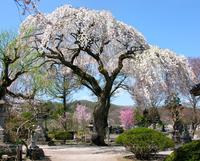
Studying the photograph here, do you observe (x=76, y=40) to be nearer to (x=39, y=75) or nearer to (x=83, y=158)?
(x=39, y=75)

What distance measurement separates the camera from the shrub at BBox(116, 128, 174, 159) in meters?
19.0

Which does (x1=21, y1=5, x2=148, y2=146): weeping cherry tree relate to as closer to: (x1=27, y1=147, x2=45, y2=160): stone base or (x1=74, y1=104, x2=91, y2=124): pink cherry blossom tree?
(x1=27, y1=147, x2=45, y2=160): stone base

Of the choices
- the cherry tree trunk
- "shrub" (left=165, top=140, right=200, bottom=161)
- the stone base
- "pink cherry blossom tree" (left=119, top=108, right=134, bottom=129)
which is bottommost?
the stone base

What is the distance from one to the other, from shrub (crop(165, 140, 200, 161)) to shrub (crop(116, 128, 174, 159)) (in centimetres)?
1058

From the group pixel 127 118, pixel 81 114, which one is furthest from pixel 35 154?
pixel 127 118

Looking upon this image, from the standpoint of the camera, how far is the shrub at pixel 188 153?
315 inches

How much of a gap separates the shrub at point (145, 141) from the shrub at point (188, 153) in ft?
34.7

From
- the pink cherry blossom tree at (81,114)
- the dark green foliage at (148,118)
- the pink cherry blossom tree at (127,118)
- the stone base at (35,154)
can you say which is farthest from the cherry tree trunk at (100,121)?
the pink cherry blossom tree at (127,118)

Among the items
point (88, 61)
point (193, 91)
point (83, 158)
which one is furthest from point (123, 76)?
point (193, 91)

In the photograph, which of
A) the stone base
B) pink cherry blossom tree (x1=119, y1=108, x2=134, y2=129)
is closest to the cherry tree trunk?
the stone base

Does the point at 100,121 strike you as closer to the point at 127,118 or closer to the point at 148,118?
the point at 148,118

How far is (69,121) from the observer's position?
47281mm

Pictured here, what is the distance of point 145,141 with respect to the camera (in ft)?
62.5

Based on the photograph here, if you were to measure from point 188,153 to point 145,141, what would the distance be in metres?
11.0
